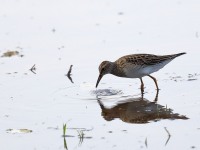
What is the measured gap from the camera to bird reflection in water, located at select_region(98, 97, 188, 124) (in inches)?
396

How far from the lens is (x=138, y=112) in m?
10.5

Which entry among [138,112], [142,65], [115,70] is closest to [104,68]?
[115,70]

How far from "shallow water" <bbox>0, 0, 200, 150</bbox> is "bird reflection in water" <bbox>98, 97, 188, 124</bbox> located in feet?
0.06

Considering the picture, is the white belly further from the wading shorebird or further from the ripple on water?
the ripple on water

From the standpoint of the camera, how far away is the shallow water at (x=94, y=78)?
9266 mm

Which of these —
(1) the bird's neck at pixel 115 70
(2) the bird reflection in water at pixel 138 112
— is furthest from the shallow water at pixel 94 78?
(1) the bird's neck at pixel 115 70

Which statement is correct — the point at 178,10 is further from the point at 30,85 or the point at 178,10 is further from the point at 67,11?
the point at 30,85

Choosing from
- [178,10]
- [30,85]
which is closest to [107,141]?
[30,85]

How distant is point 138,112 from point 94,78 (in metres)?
2.36

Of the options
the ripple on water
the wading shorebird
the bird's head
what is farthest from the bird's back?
the ripple on water

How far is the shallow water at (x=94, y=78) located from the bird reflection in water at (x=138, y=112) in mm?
17

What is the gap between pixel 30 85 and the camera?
12.3 m

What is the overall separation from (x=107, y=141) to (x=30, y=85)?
12.3 ft

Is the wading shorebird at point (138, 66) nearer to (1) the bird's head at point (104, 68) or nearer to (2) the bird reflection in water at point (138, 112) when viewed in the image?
(1) the bird's head at point (104, 68)
